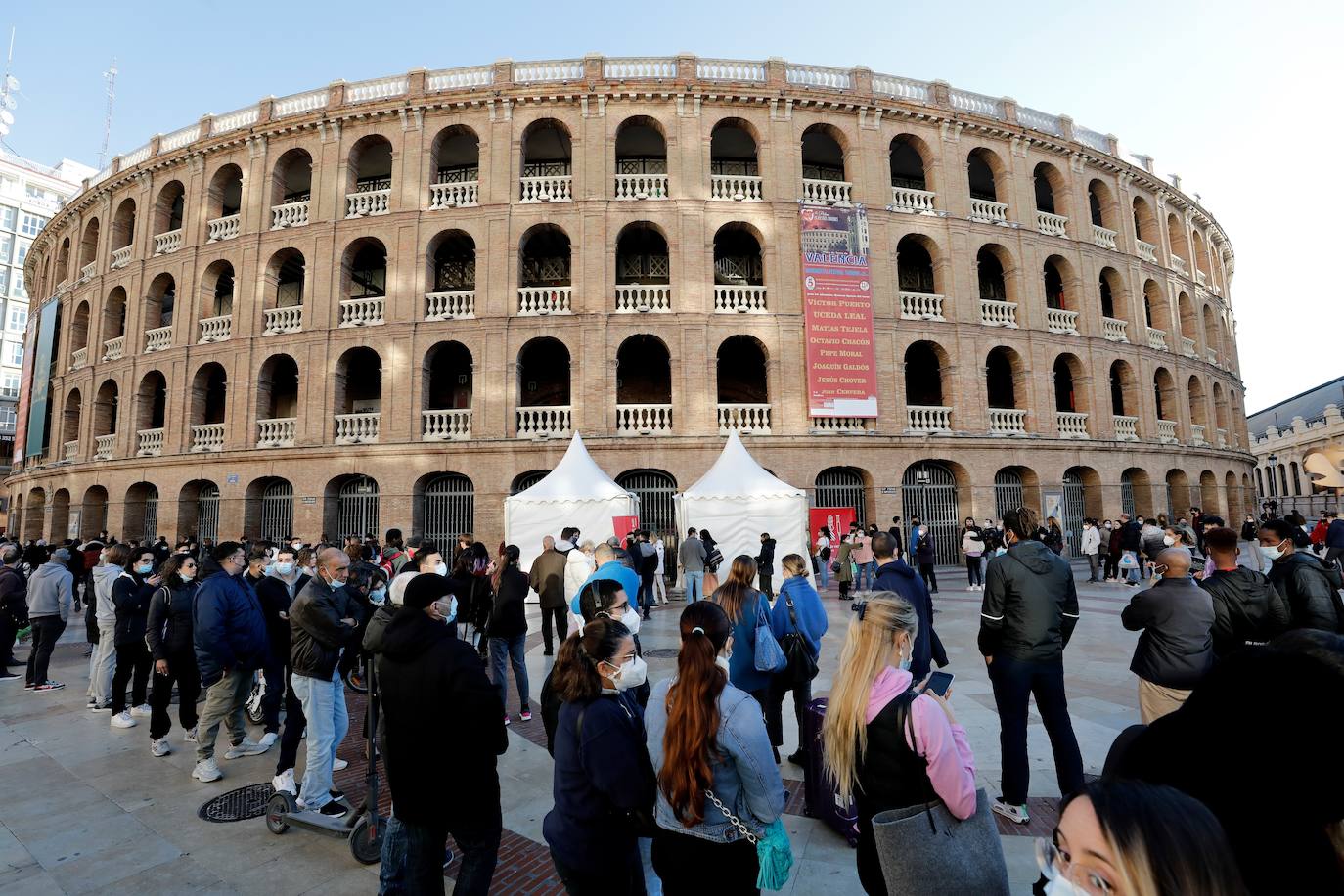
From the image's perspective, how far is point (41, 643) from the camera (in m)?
8.74

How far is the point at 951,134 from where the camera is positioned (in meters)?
21.6

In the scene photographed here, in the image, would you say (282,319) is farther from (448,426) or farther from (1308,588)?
(1308,588)

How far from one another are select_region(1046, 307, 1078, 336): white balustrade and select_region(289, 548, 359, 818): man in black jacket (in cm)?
2420

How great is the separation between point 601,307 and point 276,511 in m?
13.0

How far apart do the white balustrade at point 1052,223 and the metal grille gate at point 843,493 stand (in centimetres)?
1208

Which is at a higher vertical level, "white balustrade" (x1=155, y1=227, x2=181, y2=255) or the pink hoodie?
"white balustrade" (x1=155, y1=227, x2=181, y2=255)

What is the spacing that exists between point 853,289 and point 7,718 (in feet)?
66.1

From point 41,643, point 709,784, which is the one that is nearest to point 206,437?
point 41,643

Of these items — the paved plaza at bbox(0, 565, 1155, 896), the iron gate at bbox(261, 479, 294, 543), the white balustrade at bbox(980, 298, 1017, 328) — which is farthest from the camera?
the white balustrade at bbox(980, 298, 1017, 328)

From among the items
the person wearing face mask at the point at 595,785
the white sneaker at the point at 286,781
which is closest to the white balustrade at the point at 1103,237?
the person wearing face mask at the point at 595,785

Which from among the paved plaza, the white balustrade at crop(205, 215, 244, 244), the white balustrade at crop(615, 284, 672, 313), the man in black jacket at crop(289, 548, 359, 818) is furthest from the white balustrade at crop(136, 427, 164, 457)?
the man in black jacket at crop(289, 548, 359, 818)

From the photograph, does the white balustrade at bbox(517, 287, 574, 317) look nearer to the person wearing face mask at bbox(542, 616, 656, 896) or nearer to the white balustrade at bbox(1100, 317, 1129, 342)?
the person wearing face mask at bbox(542, 616, 656, 896)

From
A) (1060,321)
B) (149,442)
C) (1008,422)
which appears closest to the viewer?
(1008,422)

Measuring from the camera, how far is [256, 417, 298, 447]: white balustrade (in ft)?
65.9
